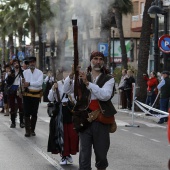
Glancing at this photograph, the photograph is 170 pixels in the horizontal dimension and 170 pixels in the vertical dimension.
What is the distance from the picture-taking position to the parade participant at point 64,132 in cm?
1114

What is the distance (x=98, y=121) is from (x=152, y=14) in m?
16.0

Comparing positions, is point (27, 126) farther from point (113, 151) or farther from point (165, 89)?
point (165, 89)

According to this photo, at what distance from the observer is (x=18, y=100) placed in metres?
17.0

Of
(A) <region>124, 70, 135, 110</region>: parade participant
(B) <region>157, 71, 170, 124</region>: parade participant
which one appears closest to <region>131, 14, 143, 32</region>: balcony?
(A) <region>124, 70, 135, 110</region>: parade participant

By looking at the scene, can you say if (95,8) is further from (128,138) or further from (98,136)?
(98,136)

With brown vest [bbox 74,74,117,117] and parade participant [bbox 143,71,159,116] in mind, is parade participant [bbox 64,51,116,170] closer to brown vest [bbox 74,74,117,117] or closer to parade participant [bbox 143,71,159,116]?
brown vest [bbox 74,74,117,117]

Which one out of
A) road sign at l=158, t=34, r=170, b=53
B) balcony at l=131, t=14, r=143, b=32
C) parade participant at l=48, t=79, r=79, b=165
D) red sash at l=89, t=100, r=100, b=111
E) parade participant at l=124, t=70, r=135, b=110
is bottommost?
parade participant at l=124, t=70, r=135, b=110

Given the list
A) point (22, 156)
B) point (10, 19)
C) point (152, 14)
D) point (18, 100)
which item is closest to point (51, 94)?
point (22, 156)

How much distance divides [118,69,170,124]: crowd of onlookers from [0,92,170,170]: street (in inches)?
126

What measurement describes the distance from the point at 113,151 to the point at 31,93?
9.79 ft

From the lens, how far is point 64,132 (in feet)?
36.7

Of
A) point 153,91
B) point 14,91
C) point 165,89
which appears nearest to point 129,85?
point 153,91

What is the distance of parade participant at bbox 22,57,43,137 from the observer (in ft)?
49.1

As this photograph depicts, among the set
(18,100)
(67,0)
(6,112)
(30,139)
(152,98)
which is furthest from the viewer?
(152,98)
